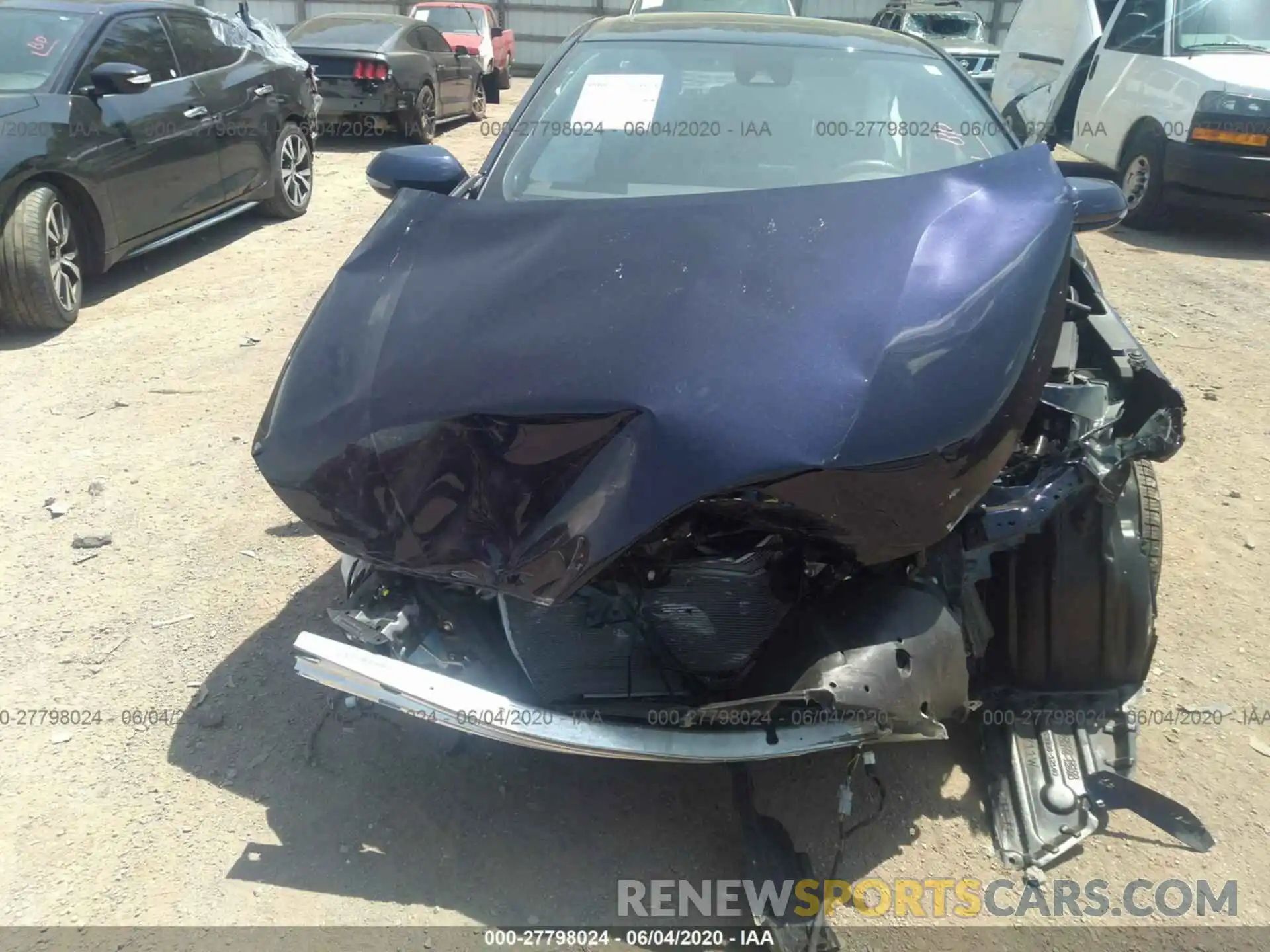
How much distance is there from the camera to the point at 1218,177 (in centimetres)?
757

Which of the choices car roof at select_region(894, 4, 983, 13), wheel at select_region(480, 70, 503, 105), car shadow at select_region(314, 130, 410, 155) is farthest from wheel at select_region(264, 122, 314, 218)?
car roof at select_region(894, 4, 983, 13)

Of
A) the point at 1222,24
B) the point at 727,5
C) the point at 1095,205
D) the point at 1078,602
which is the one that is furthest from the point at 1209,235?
the point at 1078,602

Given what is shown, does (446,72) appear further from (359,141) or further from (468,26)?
(468,26)

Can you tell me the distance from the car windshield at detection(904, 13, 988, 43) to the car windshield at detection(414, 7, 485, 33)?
6741 mm

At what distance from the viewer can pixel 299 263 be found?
7121 millimetres

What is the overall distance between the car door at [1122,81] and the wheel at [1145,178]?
0.55 feet

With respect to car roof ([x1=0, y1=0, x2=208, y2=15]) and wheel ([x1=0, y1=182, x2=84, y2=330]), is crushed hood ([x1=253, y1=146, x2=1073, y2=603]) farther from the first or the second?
car roof ([x1=0, y1=0, x2=208, y2=15])

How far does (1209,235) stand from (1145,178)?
766 millimetres

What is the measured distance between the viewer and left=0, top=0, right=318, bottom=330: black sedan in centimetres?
543

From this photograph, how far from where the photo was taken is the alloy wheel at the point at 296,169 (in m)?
8.07

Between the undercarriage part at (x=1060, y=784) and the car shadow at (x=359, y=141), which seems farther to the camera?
A: the car shadow at (x=359, y=141)

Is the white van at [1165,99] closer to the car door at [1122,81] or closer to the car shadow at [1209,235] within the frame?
the car door at [1122,81]

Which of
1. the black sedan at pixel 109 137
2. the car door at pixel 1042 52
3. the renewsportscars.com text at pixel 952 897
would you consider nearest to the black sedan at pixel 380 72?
the black sedan at pixel 109 137

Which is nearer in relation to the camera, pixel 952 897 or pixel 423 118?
pixel 952 897
